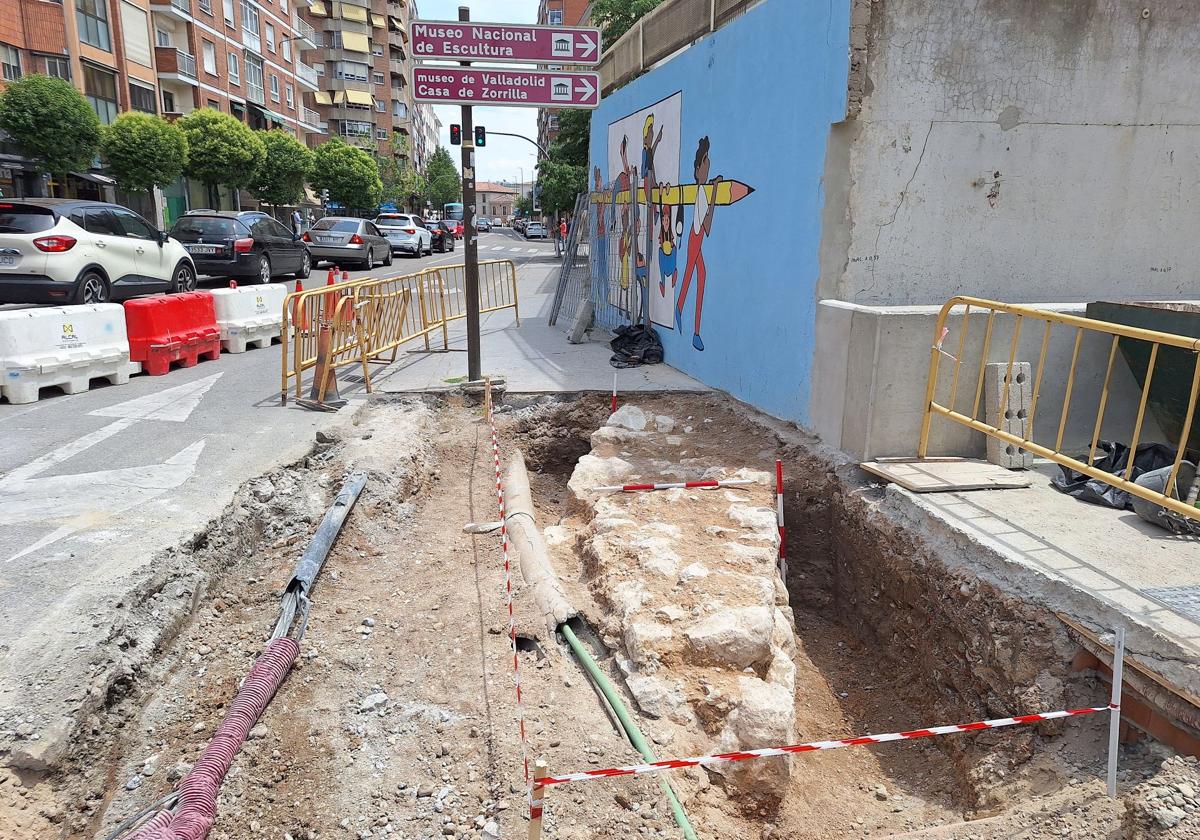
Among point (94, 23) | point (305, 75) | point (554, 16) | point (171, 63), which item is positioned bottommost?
point (171, 63)

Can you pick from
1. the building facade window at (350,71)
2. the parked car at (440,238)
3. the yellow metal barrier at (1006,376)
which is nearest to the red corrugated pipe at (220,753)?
the yellow metal barrier at (1006,376)

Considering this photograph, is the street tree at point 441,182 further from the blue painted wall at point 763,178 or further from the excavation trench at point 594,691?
the excavation trench at point 594,691

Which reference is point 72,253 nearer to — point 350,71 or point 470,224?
point 470,224

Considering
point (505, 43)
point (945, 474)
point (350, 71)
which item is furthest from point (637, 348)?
point (350, 71)

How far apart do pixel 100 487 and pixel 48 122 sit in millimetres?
22840

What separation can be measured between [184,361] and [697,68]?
23.6ft

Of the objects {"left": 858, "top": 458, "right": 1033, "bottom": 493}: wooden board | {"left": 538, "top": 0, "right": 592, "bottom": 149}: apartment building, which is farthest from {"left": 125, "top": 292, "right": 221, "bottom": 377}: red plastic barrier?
{"left": 538, "top": 0, "right": 592, "bottom": 149}: apartment building

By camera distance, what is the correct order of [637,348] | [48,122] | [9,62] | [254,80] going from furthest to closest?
[254,80], [9,62], [48,122], [637,348]

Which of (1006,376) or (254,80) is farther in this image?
(254,80)

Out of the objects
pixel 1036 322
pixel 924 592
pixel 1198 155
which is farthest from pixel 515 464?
pixel 1198 155

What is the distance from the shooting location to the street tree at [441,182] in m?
96.2

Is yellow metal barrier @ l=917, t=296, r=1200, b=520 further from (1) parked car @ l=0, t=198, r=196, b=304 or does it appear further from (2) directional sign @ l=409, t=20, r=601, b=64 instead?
(1) parked car @ l=0, t=198, r=196, b=304

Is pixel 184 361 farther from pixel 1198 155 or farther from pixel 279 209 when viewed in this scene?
pixel 279 209

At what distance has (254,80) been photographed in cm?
4816
